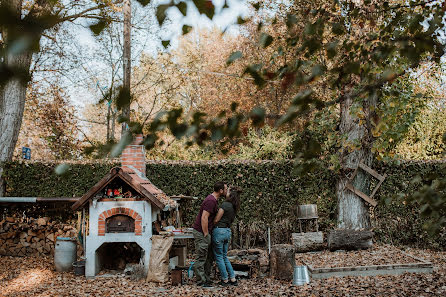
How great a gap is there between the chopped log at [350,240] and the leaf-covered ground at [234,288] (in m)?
1.75

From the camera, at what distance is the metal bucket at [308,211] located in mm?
9859

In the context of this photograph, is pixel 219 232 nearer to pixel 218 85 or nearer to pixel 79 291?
pixel 79 291

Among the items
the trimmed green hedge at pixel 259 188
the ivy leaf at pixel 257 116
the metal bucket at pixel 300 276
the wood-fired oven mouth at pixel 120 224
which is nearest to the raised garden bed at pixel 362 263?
the metal bucket at pixel 300 276

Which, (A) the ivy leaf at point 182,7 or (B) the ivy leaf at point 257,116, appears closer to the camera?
(A) the ivy leaf at point 182,7

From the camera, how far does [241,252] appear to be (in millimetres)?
8859

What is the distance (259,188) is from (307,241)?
1.73m

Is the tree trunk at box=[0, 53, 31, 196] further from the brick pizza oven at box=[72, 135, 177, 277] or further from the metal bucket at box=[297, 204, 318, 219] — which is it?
the metal bucket at box=[297, 204, 318, 219]

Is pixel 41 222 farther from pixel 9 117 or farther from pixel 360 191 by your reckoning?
pixel 360 191

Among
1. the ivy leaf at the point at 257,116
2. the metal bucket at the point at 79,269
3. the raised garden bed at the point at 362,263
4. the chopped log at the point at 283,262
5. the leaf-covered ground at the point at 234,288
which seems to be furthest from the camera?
the metal bucket at the point at 79,269

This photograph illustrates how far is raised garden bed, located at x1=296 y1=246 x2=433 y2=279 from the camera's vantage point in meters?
7.54

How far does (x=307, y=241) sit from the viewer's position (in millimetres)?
9883

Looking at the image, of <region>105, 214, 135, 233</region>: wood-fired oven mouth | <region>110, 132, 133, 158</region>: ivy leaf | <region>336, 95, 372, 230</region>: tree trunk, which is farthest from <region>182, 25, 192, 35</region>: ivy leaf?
<region>336, 95, 372, 230</region>: tree trunk

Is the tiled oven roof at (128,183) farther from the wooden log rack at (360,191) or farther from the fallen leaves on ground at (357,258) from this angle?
the wooden log rack at (360,191)

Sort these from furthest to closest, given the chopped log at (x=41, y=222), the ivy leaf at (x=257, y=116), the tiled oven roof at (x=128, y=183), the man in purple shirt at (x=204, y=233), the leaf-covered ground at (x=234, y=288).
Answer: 1. the chopped log at (x=41, y=222)
2. the tiled oven roof at (x=128, y=183)
3. the man in purple shirt at (x=204, y=233)
4. the leaf-covered ground at (x=234, y=288)
5. the ivy leaf at (x=257, y=116)
